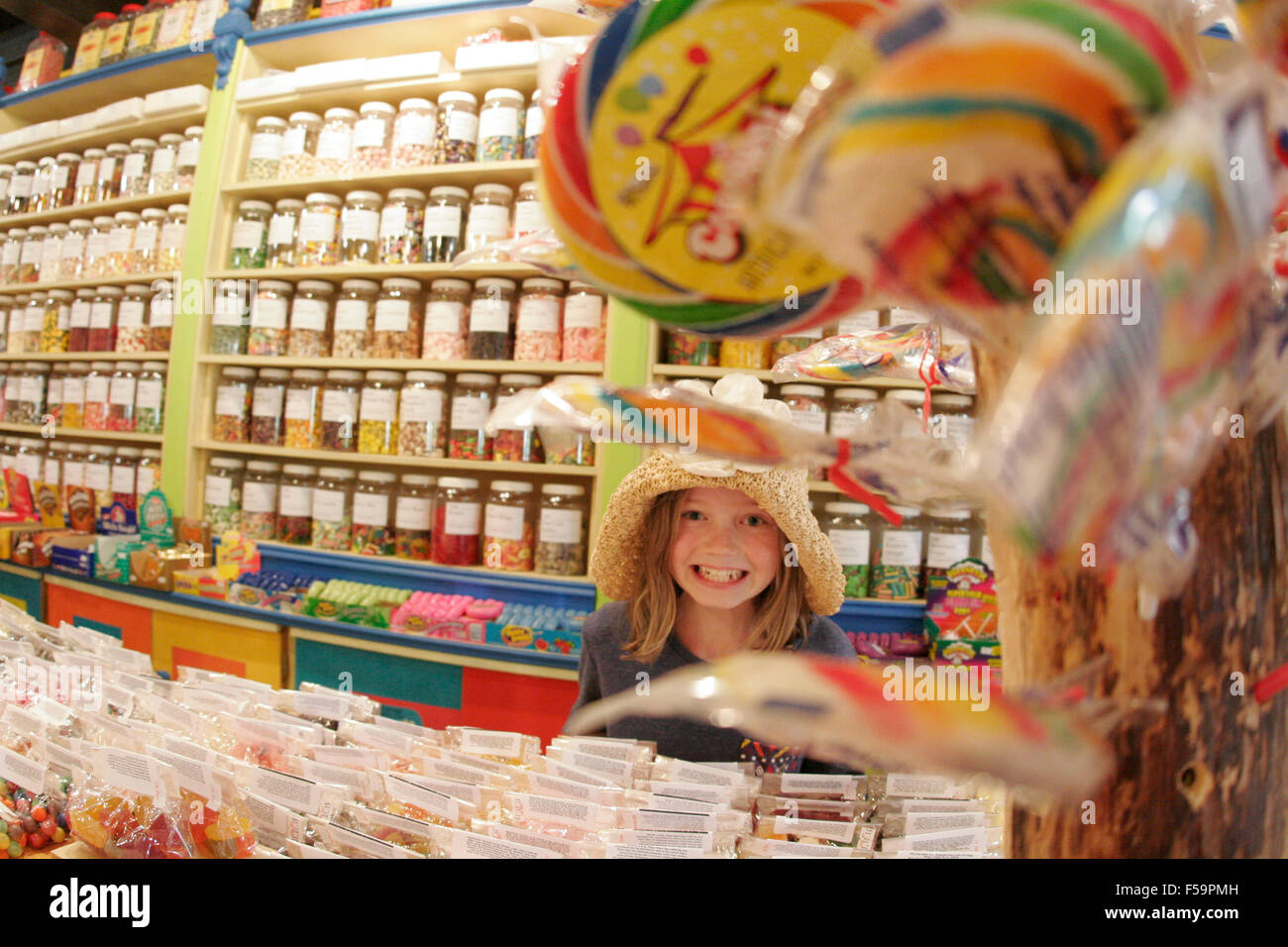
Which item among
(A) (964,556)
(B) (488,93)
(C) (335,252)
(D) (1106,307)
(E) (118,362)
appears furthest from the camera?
(E) (118,362)

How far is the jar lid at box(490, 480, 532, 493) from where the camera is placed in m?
2.34

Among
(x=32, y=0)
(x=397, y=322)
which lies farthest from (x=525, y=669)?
(x=32, y=0)

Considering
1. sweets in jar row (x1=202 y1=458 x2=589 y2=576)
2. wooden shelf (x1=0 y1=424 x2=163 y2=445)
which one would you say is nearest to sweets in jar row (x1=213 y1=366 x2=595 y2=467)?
sweets in jar row (x1=202 y1=458 x2=589 y2=576)

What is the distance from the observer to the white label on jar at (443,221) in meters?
2.38

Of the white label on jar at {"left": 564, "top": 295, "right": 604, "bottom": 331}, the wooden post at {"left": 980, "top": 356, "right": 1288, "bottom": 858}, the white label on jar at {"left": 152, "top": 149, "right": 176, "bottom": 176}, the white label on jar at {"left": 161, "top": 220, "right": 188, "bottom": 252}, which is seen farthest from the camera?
the white label on jar at {"left": 152, "top": 149, "right": 176, "bottom": 176}

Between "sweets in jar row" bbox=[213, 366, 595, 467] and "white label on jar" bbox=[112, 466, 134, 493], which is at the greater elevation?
"sweets in jar row" bbox=[213, 366, 595, 467]

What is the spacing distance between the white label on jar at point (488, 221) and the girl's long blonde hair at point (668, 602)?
139 centimetres

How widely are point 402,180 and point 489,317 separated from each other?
607 millimetres

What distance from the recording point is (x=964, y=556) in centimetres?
202

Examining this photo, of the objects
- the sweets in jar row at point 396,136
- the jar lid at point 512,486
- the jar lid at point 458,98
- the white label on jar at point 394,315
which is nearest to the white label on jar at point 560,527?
the jar lid at point 512,486

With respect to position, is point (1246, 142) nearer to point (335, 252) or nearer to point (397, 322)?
point (397, 322)

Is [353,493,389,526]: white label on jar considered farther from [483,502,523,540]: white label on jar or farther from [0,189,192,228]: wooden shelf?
[0,189,192,228]: wooden shelf

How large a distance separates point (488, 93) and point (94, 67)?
6.52ft

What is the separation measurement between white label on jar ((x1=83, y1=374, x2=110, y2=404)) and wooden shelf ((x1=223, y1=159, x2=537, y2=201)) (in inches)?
38.0
